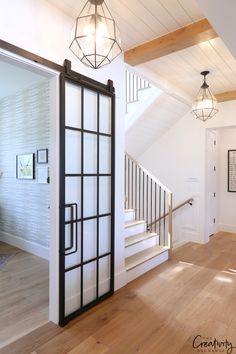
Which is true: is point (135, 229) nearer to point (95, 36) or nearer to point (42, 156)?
point (42, 156)

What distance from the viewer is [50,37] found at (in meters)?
2.22

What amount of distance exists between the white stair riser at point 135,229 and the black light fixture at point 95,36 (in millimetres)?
2625

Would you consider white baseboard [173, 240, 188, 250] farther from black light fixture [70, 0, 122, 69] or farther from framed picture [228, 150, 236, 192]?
black light fixture [70, 0, 122, 69]

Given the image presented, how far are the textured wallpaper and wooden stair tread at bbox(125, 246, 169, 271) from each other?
1.48 metres

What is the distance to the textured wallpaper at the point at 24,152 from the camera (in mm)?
4047

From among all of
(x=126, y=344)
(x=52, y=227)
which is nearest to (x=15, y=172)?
(x=52, y=227)

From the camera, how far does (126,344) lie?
2.04 m

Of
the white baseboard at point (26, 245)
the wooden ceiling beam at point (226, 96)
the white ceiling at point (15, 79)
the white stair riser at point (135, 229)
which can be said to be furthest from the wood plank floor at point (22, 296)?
the wooden ceiling beam at point (226, 96)

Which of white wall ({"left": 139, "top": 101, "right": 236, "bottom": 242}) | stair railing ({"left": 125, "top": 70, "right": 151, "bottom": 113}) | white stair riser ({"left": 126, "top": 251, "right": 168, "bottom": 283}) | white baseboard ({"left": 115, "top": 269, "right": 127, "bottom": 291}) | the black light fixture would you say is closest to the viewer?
the black light fixture

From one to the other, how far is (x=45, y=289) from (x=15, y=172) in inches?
95.4

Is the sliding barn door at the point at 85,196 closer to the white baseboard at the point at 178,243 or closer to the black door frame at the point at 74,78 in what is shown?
the black door frame at the point at 74,78

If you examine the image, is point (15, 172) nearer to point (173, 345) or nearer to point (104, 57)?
point (104, 57)

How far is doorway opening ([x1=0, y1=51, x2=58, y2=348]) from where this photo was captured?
298cm

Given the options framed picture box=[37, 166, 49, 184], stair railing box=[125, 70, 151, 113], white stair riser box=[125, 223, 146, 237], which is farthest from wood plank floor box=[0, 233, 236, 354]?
stair railing box=[125, 70, 151, 113]
